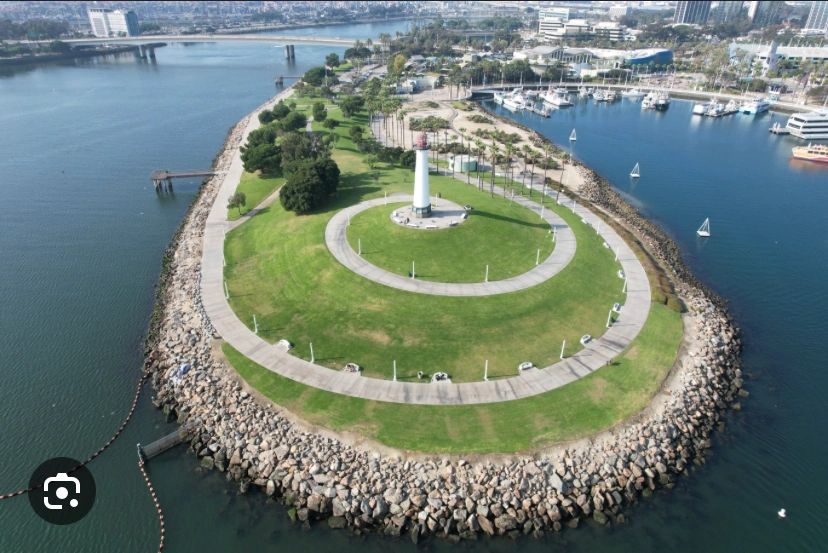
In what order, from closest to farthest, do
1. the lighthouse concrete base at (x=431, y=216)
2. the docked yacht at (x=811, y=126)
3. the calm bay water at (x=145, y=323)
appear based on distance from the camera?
the calm bay water at (x=145, y=323), the lighthouse concrete base at (x=431, y=216), the docked yacht at (x=811, y=126)

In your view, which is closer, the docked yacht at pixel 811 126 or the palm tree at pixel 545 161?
the palm tree at pixel 545 161

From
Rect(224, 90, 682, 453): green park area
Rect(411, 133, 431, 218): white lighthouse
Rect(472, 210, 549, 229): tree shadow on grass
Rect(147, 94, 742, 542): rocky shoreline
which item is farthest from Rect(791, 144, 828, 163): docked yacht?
Rect(411, 133, 431, 218): white lighthouse

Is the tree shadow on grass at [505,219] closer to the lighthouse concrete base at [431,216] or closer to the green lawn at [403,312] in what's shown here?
the lighthouse concrete base at [431,216]

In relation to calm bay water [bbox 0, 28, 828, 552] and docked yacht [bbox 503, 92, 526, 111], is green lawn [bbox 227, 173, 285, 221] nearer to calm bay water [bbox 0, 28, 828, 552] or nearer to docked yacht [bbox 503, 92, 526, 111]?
calm bay water [bbox 0, 28, 828, 552]

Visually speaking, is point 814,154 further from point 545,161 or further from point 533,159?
point 533,159

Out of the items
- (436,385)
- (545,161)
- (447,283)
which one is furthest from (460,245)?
(545,161)

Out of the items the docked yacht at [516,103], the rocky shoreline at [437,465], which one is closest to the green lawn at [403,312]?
the rocky shoreline at [437,465]
